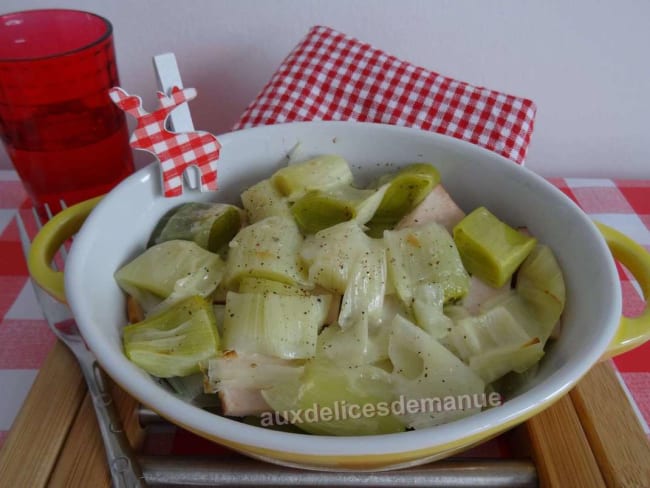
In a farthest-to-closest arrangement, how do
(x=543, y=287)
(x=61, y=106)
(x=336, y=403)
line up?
(x=61, y=106) → (x=543, y=287) → (x=336, y=403)

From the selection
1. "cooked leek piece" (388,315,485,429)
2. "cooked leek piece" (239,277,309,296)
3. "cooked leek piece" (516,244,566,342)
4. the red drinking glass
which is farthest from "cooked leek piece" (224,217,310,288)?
the red drinking glass

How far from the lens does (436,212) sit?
64 centimetres

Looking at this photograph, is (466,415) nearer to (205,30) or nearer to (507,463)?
(507,463)

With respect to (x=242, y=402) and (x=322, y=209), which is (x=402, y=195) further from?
(x=242, y=402)

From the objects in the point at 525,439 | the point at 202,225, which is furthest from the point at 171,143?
the point at 525,439

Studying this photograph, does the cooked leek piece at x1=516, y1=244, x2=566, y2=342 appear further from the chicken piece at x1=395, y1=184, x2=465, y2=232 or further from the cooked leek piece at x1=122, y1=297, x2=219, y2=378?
the cooked leek piece at x1=122, y1=297, x2=219, y2=378

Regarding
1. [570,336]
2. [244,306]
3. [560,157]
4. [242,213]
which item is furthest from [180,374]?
[560,157]

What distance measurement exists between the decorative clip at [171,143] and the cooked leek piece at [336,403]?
0.90ft

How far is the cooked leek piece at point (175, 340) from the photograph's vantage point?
1.60 feet

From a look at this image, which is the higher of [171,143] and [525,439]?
[171,143]

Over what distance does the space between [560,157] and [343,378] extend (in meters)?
0.75

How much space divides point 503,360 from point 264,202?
0.29m

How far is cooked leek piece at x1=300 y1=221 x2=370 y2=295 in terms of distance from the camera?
54 centimetres

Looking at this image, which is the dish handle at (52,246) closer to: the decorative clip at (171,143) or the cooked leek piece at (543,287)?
the decorative clip at (171,143)
